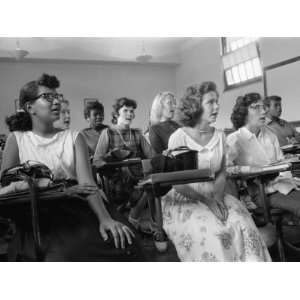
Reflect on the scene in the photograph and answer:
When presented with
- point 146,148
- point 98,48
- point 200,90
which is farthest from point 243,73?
point 98,48

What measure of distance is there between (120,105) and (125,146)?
223mm

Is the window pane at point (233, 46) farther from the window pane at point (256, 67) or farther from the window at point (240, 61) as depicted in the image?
the window pane at point (256, 67)

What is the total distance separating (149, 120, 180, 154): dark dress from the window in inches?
14.9

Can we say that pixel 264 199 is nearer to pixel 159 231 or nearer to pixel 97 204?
pixel 159 231

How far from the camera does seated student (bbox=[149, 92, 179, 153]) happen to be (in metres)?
2.22

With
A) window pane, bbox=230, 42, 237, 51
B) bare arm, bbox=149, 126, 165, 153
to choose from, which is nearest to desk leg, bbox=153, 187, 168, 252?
bare arm, bbox=149, 126, 165, 153

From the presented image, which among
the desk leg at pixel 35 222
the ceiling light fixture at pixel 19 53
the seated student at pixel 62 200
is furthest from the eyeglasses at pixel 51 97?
the desk leg at pixel 35 222

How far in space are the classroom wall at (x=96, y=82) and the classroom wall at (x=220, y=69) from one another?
11 cm

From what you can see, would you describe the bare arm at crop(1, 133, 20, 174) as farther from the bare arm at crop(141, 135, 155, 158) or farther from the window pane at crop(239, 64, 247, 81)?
the window pane at crop(239, 64, 247, 81)

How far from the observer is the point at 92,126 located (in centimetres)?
220

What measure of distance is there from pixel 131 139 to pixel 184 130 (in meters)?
0.29
